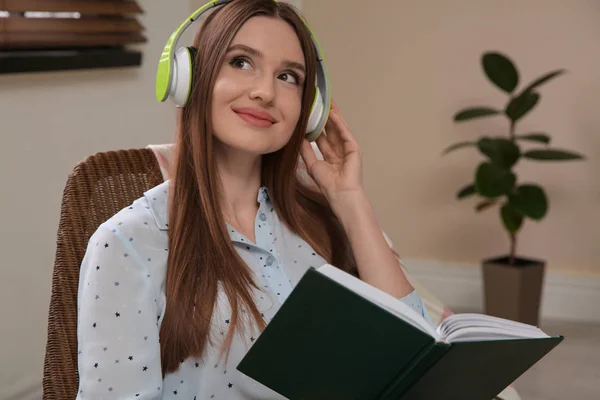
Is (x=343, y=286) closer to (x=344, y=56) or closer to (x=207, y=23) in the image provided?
(x=207, y=23)

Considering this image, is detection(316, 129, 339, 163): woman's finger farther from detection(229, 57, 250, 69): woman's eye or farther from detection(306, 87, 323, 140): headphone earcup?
detection(229, 57, 250, 69): woman's eye

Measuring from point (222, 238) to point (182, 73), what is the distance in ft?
0.85

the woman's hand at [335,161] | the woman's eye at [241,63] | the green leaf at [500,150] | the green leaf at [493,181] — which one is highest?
the woman's eye at [241,63]

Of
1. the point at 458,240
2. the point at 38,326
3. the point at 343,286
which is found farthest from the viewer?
the point at 458,240

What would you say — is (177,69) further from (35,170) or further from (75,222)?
(35,170)

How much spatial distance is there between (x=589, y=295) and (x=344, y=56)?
4.64 feet

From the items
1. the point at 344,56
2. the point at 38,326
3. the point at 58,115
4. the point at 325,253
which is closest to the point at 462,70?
the point at 344,56

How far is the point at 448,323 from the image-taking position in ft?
3.66

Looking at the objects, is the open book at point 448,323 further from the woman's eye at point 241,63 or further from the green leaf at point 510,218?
the green leaf at point 510,218

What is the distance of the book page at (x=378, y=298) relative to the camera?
40.2 inches

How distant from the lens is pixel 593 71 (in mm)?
3475

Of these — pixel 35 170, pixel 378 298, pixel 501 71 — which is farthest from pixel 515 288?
pixel 378 298

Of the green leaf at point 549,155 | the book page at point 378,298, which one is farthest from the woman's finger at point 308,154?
the green leaf at point 549,155

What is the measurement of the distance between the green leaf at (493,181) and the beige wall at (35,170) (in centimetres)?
128
